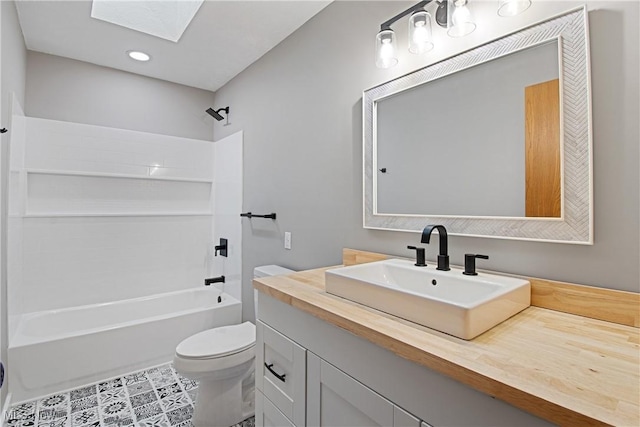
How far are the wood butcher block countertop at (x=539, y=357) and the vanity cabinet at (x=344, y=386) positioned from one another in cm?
4

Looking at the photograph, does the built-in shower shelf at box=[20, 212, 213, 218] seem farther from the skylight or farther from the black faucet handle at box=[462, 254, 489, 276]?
the black faucet handle at box=[462, 254, 489, 276]

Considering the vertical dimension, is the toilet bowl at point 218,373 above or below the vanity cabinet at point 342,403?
below

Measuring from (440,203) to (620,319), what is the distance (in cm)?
67

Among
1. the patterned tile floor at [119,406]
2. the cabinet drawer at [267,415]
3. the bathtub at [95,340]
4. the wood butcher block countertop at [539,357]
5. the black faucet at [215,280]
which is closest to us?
the wood butcher block countertop at [539,357]

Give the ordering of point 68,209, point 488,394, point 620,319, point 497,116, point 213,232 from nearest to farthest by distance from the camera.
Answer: point 488,394 → point 620,319 → point 497,116 → point 68,209 → point 213,232

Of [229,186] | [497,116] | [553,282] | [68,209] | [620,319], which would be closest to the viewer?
[620,319]

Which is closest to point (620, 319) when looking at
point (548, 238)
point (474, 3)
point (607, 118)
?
point (548, 238)

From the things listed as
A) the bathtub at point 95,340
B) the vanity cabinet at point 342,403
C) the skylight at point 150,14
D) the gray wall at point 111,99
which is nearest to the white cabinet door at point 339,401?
the vanity cabinet at point 342,403

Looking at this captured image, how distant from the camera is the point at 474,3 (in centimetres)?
126

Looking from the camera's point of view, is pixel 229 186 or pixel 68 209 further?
pixel 229 186

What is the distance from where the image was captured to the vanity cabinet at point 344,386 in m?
0.69

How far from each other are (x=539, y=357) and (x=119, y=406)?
2373 millimetres

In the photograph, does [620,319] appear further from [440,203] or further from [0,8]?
[0,8]

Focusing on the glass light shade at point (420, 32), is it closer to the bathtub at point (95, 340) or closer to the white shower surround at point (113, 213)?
the white shower surround at point (113, 213)
